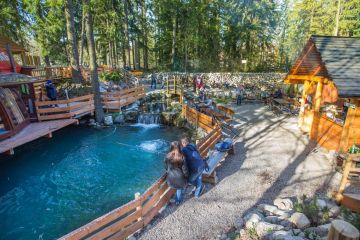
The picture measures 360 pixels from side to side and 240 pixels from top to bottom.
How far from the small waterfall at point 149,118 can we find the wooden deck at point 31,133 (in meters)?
4.99

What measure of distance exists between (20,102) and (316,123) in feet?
47.8

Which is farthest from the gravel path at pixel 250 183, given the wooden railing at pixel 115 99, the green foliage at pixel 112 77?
the green foliage at pixel 112 77

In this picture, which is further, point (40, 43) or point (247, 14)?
point (247, 14)

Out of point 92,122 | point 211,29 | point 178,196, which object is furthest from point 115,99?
point 211,29

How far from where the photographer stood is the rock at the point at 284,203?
564cm

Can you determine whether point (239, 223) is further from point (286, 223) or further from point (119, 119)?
point (119, 119)

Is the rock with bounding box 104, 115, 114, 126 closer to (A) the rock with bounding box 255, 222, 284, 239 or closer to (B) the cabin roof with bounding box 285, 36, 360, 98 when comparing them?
(B) the cabin roof with bounding box 285, 36, 360, 98

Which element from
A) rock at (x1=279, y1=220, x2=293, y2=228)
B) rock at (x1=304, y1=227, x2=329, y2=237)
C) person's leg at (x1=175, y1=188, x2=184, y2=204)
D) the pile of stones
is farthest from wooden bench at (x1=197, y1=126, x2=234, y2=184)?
rock at (x1=304, y1=227, x2=329, y2=237)

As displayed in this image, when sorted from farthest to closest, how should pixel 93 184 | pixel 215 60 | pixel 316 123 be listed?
1. pixel 215 60
2. pixel 316 123
3. pixel 93 184

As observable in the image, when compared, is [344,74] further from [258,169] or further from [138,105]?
[138,105]

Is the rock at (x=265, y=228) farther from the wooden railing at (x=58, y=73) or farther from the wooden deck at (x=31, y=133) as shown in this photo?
the wooden railing at (x=58, y=73)

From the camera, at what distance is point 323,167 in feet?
25.4

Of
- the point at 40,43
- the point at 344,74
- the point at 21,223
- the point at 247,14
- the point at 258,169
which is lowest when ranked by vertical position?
the point at 21,223

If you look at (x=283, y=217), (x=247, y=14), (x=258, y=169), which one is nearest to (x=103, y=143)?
(x=258, y=169)
